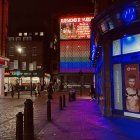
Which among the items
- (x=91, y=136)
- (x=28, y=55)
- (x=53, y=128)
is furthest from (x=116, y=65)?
(x=28, y=55)

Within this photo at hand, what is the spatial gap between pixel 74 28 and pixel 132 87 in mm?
59530

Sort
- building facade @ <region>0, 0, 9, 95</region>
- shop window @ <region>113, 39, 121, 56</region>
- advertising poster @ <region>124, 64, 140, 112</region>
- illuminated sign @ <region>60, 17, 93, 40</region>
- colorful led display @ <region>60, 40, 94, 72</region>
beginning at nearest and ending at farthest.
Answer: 1. advertising poster @ <region>124, 64, 140, 112</region>
2. shop window @ <region>113, 39, 121, 56</region>
3. building facade @ <region>0, 0, 9, 95</region>
4. illuminated sign @ <region>60, 17, 93, 40</region>
5. colorful led display @ <region>60, 40, 94, 72</region>

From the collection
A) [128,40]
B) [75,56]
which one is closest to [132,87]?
[128,40]

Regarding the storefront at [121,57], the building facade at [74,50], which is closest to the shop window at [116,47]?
the storefront at [121,57]

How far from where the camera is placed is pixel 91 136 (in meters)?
10.7

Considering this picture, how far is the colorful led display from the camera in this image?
7438 cm

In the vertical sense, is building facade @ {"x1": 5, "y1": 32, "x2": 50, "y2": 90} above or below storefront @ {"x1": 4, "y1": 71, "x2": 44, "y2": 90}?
above

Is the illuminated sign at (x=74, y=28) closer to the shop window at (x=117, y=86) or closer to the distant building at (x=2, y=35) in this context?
the distant building at (x=2, y=35)

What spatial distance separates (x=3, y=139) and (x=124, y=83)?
22.3ft

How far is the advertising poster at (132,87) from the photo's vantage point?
14.5m

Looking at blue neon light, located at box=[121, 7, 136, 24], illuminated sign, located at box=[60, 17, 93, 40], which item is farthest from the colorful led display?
blue neon light, located at box=[121, 7, 136, 24]

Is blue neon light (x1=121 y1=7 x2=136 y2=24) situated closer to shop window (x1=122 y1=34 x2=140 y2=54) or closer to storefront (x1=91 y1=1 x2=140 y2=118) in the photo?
storefront (x1=91 y1=1 x2=140 y2=118)

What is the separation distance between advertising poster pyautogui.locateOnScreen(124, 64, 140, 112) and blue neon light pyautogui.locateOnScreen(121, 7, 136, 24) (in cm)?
205

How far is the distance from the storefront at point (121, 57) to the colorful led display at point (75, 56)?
57.1 m
